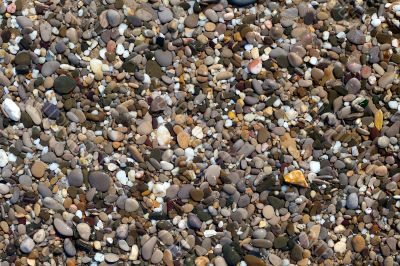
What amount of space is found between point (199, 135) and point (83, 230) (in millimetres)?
500

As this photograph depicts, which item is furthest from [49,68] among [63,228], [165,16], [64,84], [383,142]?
[383,142]

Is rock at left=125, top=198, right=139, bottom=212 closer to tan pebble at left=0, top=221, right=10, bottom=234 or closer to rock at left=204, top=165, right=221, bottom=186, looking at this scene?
rock at left=204, top=165, right=221, bottom=186

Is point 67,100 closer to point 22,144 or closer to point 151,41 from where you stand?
point 22,144

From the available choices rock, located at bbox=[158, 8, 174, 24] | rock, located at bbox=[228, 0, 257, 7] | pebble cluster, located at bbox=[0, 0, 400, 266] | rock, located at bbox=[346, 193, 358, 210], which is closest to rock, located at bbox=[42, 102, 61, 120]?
pebble cluster, located at bbox=[0, 0, 400, 266]

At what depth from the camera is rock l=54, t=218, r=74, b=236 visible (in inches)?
79.9

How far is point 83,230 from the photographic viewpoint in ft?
6.65

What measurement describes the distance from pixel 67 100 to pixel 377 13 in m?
1.11

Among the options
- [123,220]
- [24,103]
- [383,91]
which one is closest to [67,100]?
[24,103]

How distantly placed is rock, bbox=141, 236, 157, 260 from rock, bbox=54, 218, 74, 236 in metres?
0.25

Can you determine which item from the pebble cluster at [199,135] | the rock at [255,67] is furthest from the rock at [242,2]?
the rock at [255,67]

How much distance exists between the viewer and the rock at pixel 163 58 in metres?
2.09

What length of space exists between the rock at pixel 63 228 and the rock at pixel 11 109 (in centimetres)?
37

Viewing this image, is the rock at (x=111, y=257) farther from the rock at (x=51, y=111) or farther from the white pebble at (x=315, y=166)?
the white pebble at (x=315, y=166)

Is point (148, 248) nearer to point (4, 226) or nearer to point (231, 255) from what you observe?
point (231, 255)
